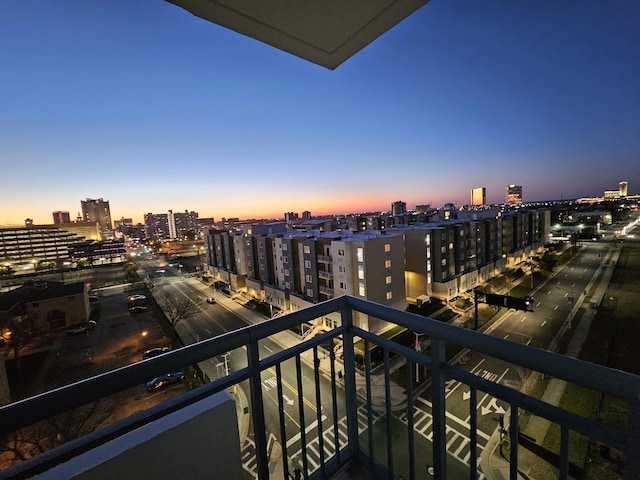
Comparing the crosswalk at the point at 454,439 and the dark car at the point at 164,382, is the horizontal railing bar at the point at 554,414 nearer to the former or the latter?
the crosswalk at the point at 454,439

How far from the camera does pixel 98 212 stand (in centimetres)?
12719

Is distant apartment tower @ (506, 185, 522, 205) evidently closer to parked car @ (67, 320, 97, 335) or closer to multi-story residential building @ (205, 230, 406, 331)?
multi-story residential building @ (205, 230, 406, 331)

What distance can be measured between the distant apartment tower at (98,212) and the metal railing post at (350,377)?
15417cm

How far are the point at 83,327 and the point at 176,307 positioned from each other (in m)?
6.33

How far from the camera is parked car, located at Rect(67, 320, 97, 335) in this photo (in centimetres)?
1994

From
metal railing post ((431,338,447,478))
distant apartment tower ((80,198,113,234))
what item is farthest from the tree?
distant apartment tower ((80,198,113,234))

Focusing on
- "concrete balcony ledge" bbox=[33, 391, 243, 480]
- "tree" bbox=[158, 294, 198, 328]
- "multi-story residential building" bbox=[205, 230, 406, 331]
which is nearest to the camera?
"concrete balcony ledge" bbox=[33, 391, 243, 480]

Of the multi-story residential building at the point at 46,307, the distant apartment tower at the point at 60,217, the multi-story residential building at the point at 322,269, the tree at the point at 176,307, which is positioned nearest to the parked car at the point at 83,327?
the multi-story residential building at the point at 46,307

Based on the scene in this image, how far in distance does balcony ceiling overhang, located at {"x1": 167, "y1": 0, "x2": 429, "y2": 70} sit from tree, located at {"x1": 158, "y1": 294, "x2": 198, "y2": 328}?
2093 cm

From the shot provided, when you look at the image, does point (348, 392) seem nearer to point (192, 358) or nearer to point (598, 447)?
point (192, 358)

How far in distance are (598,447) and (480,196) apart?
14037 centimetres

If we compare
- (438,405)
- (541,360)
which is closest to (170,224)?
(438,405)

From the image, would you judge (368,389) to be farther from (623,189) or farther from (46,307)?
(623,189)

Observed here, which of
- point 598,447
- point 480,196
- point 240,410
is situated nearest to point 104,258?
point 240,410
